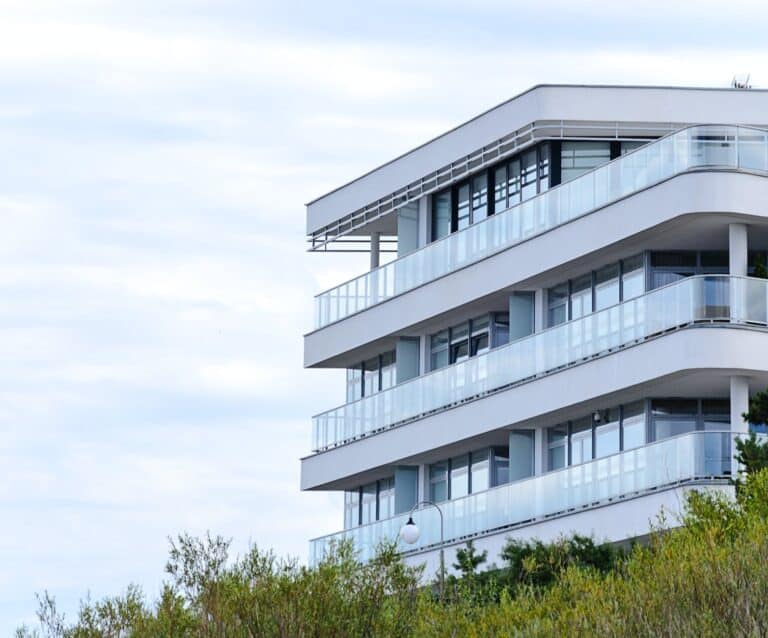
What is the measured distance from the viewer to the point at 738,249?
154ft

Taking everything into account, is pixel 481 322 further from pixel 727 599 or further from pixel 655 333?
pixel 727 599

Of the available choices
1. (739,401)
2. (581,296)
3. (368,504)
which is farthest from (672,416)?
(368,504)

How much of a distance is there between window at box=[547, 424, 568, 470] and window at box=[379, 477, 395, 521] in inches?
309

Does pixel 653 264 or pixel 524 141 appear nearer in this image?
pixel 653 264

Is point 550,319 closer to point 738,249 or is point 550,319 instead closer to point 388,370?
point 738,249

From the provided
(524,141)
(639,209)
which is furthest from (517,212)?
(639,209)

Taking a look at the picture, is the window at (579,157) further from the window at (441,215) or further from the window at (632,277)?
the window at (441,215)

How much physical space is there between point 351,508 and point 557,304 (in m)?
11.7

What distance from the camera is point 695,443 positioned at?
45.5m

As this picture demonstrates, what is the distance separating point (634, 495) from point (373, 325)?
1353 centimetres

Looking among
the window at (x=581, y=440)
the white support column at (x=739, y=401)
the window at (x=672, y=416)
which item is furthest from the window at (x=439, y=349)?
the white support column at (x=739, y=401)

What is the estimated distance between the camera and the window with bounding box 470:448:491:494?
54984 millimetres

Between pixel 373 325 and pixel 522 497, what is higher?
pixel 373 325

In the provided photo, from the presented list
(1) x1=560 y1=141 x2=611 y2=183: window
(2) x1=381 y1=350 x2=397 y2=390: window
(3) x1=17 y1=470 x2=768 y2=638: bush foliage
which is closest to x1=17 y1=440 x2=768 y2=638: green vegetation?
(3) x1=17 y1=470 x2=768 y2=638: bush foliage
